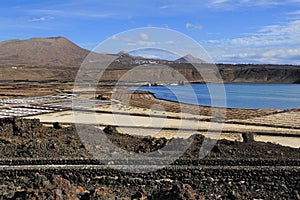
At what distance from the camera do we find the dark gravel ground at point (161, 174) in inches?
452

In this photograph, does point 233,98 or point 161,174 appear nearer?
point 161,174

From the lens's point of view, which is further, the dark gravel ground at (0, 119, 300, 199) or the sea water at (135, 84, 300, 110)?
the sea water at (135, 84, 300, 110)

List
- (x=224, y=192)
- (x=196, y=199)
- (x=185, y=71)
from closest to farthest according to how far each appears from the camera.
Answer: (x=196, y=199), (x=224, y=192), (x=185, y=71)

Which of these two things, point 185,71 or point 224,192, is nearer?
point 224,192

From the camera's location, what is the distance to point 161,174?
1421 centimetres

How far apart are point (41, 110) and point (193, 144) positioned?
72.7ft

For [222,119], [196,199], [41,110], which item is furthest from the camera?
[41,110]

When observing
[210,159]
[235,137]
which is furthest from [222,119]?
[210,159]

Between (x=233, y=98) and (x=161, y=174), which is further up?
(x=161, y=174)

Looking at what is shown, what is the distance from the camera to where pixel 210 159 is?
15.3 m

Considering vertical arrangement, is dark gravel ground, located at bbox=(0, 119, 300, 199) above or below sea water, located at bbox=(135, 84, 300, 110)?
above

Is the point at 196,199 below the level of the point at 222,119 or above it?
above

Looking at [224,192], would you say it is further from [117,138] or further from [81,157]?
[117,138]

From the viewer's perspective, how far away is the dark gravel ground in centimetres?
1147
